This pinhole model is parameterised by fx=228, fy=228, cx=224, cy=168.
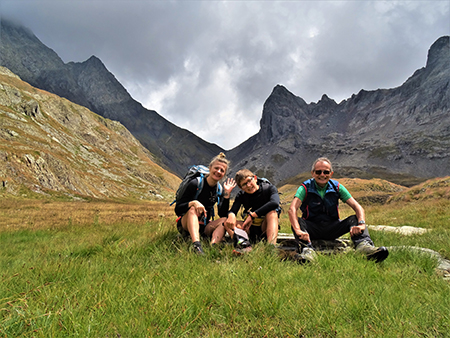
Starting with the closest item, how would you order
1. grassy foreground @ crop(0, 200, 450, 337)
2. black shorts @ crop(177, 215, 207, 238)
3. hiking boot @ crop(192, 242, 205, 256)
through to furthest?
grassy foreground @ crop(0, 200, 450, 337)
hiking boot @ crop(192, 242, 205, 256)
black shorts @ crop(177, 215, 207, 238)

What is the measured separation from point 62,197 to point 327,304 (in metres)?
43.4

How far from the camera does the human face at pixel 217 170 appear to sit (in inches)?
191

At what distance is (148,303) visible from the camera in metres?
2.03

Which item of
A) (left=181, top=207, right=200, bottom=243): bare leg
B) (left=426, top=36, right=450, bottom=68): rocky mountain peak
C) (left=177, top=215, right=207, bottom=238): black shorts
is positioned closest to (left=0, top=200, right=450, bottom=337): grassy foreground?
(left=181, top=207, right=200, bottom=243): bare leg

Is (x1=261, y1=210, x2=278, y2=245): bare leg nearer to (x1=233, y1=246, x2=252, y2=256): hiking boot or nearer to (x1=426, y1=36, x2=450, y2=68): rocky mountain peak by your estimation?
(x1=233, y1=246, x2=252, y2=256): hiking boot

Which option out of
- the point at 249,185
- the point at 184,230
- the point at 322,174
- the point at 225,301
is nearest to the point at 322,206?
the point at 322,174

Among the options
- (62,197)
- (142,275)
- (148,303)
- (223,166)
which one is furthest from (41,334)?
(62,197)

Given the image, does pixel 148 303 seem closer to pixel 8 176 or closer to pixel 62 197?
pixel 62 197

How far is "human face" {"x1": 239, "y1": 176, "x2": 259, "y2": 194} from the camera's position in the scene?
188 inches

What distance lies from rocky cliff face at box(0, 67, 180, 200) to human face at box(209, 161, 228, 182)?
127 feet

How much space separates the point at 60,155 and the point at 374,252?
267 ft

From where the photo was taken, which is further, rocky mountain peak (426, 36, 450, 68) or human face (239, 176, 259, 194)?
rocky mountain peak (426, 36, 450, 68)

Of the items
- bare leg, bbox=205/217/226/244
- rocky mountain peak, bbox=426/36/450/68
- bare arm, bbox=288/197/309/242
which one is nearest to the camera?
bare arm, bbox=288/197/309/242

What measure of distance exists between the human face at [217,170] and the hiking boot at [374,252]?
9.43 ft
